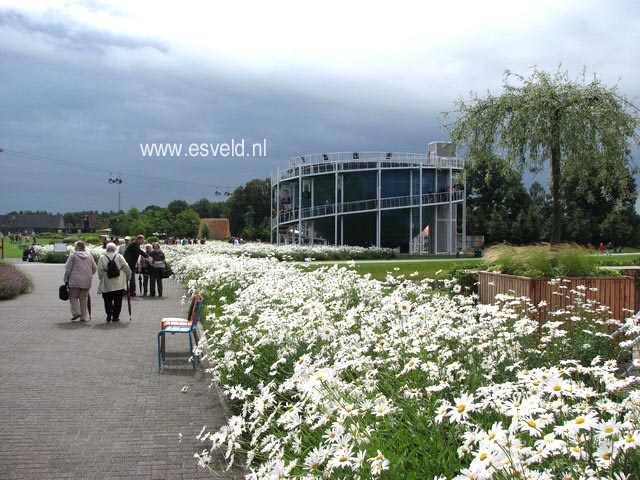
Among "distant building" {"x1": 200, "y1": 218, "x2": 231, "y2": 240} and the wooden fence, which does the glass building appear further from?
the wooden fence

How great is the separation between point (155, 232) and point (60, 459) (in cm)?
10351

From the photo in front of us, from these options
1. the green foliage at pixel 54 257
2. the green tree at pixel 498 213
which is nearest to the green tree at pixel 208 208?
the green tree at pixel 498 213

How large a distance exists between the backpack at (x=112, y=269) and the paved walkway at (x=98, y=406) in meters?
1.50

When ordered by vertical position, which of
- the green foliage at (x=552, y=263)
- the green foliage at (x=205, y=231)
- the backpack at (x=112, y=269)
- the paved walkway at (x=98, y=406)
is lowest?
the paved walkway at (x=98, y=406)

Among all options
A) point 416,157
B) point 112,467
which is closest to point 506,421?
point 112,467

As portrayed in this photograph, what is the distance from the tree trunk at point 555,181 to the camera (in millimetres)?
14602

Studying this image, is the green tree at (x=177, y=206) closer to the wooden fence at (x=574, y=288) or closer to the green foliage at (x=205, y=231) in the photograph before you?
the green foliage at (x=205, y=231)

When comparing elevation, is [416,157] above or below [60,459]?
above

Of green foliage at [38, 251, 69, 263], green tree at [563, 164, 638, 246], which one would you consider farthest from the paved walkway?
green tree at [563, 164, 638, 246]

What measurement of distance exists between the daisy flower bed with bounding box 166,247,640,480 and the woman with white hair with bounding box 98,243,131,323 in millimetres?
7015

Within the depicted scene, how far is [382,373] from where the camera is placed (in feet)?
15.5

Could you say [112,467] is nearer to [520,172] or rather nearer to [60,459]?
[60,459]

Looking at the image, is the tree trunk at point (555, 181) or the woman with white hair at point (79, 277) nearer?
the woman with white hair at point (79, 277)

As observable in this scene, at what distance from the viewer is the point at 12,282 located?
800 inches
